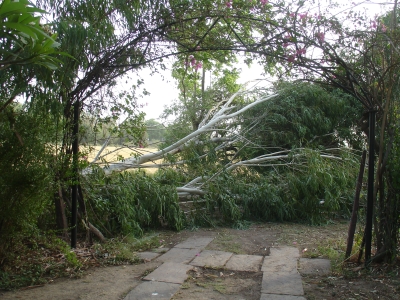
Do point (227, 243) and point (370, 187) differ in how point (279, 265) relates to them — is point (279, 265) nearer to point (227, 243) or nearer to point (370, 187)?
point (227, 243)

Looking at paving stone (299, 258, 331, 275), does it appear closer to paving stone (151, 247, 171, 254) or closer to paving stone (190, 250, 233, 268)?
paving stone (190, 250, 233, 268)

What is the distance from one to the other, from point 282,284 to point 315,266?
2.63 feet

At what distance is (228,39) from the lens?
5.11 meters

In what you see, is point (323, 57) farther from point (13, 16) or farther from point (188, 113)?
point (188, 113)

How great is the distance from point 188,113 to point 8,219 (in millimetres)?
7480

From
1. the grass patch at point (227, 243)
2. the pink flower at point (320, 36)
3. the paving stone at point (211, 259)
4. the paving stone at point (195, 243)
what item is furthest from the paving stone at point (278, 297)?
the pink flower at point (320, 36)

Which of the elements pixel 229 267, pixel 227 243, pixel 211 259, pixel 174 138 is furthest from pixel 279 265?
pixel 174 138

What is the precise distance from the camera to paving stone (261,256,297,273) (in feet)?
13.5

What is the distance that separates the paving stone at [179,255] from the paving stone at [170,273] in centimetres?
19

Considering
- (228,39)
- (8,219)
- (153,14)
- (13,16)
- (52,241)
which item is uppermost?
(153,14)

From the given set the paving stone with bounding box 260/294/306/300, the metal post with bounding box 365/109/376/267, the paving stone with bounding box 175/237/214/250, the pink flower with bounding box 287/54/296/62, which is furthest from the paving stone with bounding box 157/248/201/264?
the pink flower with bounding box 287/54/296/62

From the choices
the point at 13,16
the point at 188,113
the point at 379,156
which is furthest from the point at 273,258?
the point at 188,113

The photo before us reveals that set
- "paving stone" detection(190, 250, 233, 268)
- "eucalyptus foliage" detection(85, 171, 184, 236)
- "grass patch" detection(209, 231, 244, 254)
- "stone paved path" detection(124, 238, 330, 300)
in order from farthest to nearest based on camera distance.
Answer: "eucalyptus foliage" detection(85, 171, 184, 236) < "grass patch" detection(209, 231, 244, 254) < "paving stone" detection(190, 250, 233, 268) < "stone paved path" detection(124, 238, 330, 300)

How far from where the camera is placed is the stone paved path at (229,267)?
341cm
